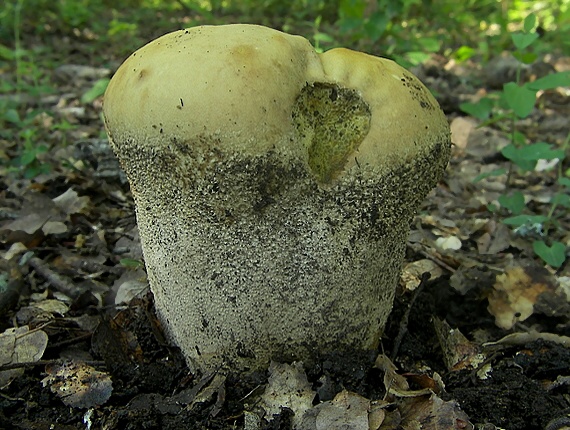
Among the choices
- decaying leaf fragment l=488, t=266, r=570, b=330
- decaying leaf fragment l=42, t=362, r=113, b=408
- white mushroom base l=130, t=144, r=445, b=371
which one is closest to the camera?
white mushroom base l=130, t=144, r=445, b=371

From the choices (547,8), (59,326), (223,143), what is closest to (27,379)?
(59,326)

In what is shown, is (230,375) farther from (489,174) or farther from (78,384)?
(489,174)

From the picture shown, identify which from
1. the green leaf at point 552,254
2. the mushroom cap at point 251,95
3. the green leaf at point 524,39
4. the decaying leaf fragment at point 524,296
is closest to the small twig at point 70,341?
the mushroom cap at point 251,95

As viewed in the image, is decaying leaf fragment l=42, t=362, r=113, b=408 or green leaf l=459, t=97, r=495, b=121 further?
green leaf l=459, t=97, r=495, b=121

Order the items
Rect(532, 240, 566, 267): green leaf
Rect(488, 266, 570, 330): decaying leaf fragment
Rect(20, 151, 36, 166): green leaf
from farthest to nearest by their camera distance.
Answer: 1. Rect(20, 151, 36, 166): green leaf
2. Rect(532, 240, 566, 267): green leaf
3. Rect(488, 266, 570, 330): decaying leaf fragment

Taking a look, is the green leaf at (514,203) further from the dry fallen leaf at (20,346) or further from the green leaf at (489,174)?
the dry fallen leaf at (20,346)

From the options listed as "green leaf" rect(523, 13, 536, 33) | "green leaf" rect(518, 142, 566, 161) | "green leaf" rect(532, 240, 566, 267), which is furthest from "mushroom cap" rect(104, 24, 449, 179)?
"green leaf" rect(523, 13, 536, 33)

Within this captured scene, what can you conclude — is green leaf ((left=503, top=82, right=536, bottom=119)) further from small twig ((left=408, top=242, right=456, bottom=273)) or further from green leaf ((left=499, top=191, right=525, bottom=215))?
small twig ((left=408, top=242, right=456, bottom=273))
